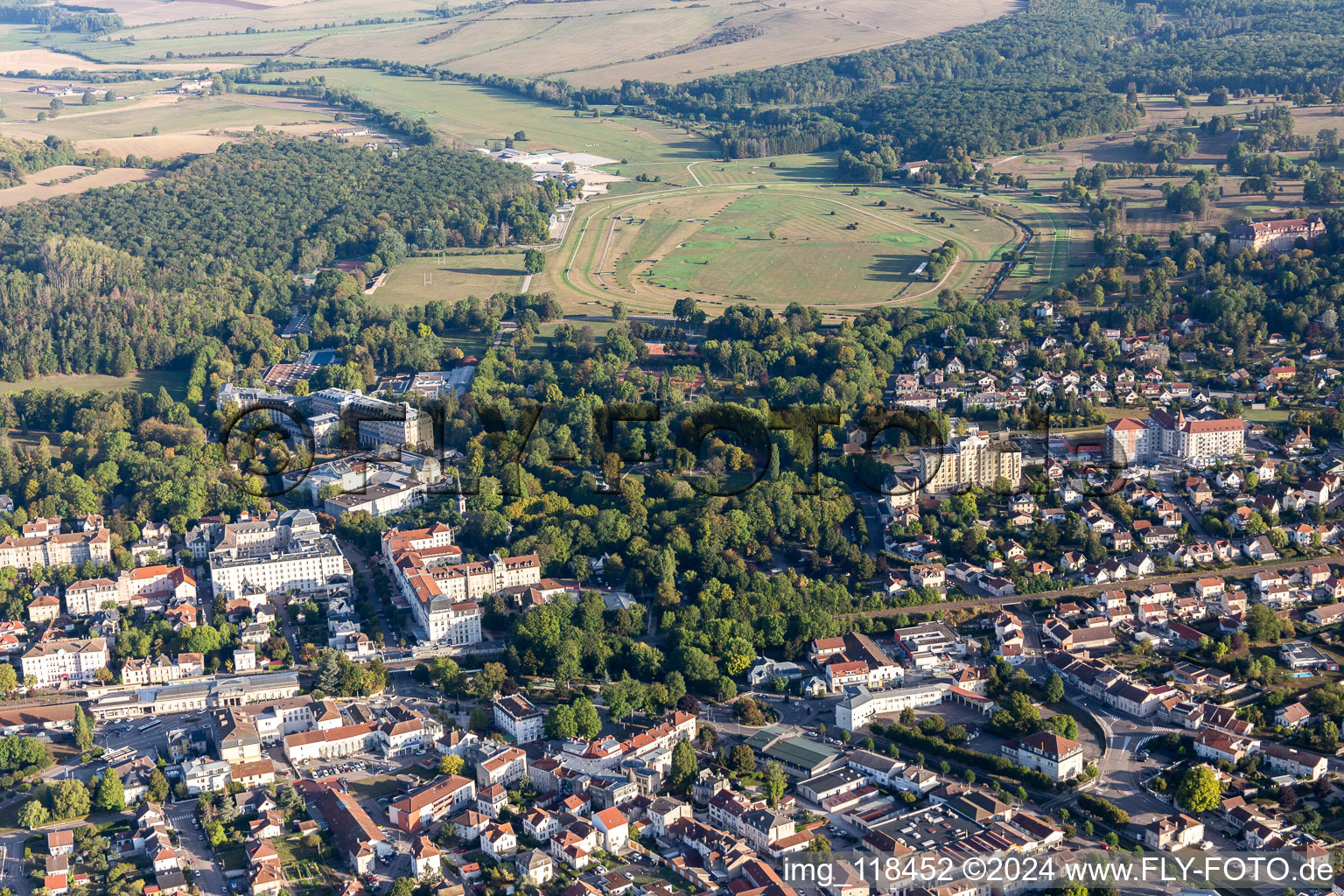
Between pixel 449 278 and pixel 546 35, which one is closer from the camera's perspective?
pixel 449 278

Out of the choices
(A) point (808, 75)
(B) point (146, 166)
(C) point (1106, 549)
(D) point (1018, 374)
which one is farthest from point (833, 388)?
(A) point (808, 75)

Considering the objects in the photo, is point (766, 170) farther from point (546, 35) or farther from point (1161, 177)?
point (546, 35)

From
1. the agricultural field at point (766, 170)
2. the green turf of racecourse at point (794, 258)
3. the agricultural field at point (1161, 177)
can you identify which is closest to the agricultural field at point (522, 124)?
the agricultural field at point (766, 170)

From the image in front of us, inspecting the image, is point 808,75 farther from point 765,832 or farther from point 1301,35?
point 765,832

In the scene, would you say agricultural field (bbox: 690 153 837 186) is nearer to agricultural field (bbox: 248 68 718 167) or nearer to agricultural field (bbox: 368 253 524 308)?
agricultural field (bbox: 248 68 718 167)

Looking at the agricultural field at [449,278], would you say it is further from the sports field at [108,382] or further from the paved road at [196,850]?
the paved road at [196,850]

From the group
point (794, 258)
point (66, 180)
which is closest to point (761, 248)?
point (794, 258)
